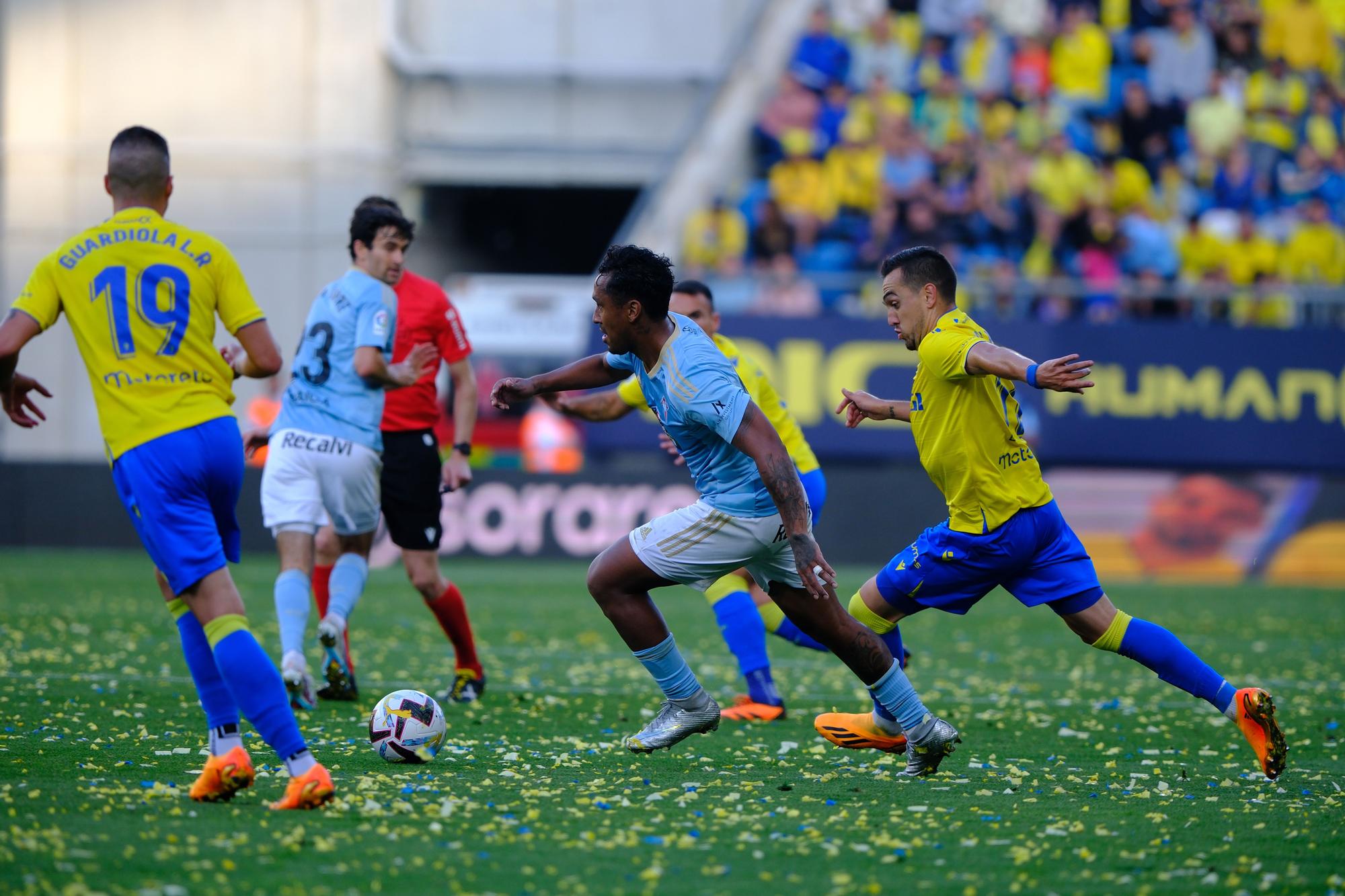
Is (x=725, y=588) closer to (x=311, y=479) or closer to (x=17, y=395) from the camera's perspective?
(x=311, y=479)

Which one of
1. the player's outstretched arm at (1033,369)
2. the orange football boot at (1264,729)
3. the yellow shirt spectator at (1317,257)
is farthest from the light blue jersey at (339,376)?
the yellow shirt spectator at (1317,257)

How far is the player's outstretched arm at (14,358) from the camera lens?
4.89m

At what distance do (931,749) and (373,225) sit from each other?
3897mm

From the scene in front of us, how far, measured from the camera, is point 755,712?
24.7ft

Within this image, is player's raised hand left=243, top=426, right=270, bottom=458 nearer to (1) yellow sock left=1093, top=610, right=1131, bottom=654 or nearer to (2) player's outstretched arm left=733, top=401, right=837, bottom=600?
(2) player's outstretched arm left=733, top=401, right=837, bottom=600

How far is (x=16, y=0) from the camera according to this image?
24.7m

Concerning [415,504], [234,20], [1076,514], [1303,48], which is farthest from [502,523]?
[1303,48]

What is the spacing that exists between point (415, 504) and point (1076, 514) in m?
11.7

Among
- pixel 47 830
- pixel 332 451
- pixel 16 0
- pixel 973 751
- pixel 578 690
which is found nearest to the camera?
pixel 47 830

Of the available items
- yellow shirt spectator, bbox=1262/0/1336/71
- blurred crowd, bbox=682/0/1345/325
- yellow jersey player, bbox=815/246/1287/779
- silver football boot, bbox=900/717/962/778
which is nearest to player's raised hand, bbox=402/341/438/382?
yellow jersey player, bbox=815/246/1287/779

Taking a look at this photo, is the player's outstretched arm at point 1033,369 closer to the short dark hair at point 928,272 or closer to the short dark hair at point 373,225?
the short dark hair at point 928,272

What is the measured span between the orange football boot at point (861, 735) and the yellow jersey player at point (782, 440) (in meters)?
1.20

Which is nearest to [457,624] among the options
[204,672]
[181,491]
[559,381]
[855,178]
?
[559,381]

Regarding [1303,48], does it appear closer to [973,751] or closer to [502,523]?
[502,523]
